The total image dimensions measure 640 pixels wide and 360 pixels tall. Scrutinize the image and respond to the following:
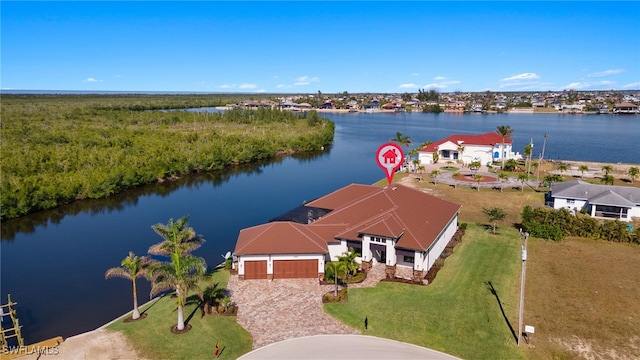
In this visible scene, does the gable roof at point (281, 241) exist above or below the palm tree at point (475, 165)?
below

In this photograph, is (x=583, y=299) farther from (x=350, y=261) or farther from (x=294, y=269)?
(x=294, y=269)

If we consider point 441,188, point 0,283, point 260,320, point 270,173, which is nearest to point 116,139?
point 270,173

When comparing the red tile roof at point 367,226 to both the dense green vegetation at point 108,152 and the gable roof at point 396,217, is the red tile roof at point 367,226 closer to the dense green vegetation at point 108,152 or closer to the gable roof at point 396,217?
the gable roof at point 396,217

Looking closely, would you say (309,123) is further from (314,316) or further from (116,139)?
(314,316)

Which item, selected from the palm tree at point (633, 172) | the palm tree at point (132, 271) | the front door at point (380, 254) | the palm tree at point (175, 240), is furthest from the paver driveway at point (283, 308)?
the palm tree at point (633, 172)

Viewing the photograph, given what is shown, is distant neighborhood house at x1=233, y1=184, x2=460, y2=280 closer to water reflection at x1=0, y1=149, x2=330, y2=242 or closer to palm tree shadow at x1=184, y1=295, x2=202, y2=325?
palm tree shadow at x1=184, y1=295, x2=202, y2=325

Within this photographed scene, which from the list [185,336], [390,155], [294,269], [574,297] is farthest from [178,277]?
[574,297]

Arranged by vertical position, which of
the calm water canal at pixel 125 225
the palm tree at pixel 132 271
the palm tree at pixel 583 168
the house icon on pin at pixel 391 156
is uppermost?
the house icon on pin at pixel 391 156
